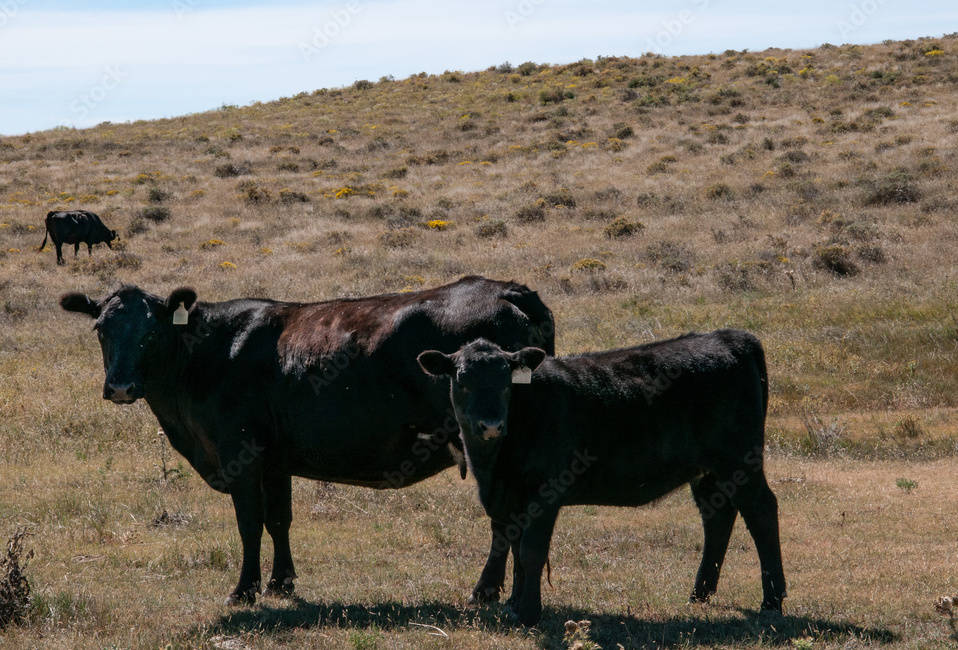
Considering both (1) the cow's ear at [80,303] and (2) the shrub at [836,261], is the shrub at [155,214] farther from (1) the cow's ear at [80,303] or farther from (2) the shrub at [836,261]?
(1) the cow's ear at [80,303]

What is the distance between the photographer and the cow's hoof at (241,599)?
8.15m

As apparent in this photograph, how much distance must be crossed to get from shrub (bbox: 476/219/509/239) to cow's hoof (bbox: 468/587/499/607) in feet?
77.2

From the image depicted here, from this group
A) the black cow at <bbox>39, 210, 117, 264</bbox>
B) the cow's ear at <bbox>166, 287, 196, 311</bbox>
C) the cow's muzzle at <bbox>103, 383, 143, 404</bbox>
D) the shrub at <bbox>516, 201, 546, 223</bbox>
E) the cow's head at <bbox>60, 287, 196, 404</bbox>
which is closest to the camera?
the cow's muzzle at <bbox>103, 383, 143, 404</bbox>

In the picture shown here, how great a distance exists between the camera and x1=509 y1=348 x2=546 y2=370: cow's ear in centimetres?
696

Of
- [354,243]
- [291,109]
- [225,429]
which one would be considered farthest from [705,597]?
[291,109]

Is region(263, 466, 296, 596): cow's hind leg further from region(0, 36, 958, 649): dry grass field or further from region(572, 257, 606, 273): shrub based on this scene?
region(572, 257, 606, 273): shrub

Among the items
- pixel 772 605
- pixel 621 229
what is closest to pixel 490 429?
pixel 772 605

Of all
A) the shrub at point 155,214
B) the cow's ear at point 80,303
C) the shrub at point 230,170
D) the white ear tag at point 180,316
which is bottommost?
the white ear tag at point 180,316

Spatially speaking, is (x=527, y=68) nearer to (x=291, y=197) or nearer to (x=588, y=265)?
(x=291, y=197)

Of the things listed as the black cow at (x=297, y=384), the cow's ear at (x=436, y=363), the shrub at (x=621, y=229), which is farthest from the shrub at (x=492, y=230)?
the cow's ear at (x=436, y=363)

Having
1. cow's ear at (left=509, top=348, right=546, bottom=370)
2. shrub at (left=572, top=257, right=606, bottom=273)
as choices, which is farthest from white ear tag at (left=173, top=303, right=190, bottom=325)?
shrub at (left=572, top=257, right=606, bottom=273)

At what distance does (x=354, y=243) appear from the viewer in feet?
102

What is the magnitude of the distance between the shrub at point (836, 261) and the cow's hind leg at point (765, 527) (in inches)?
709

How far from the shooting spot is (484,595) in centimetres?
816
